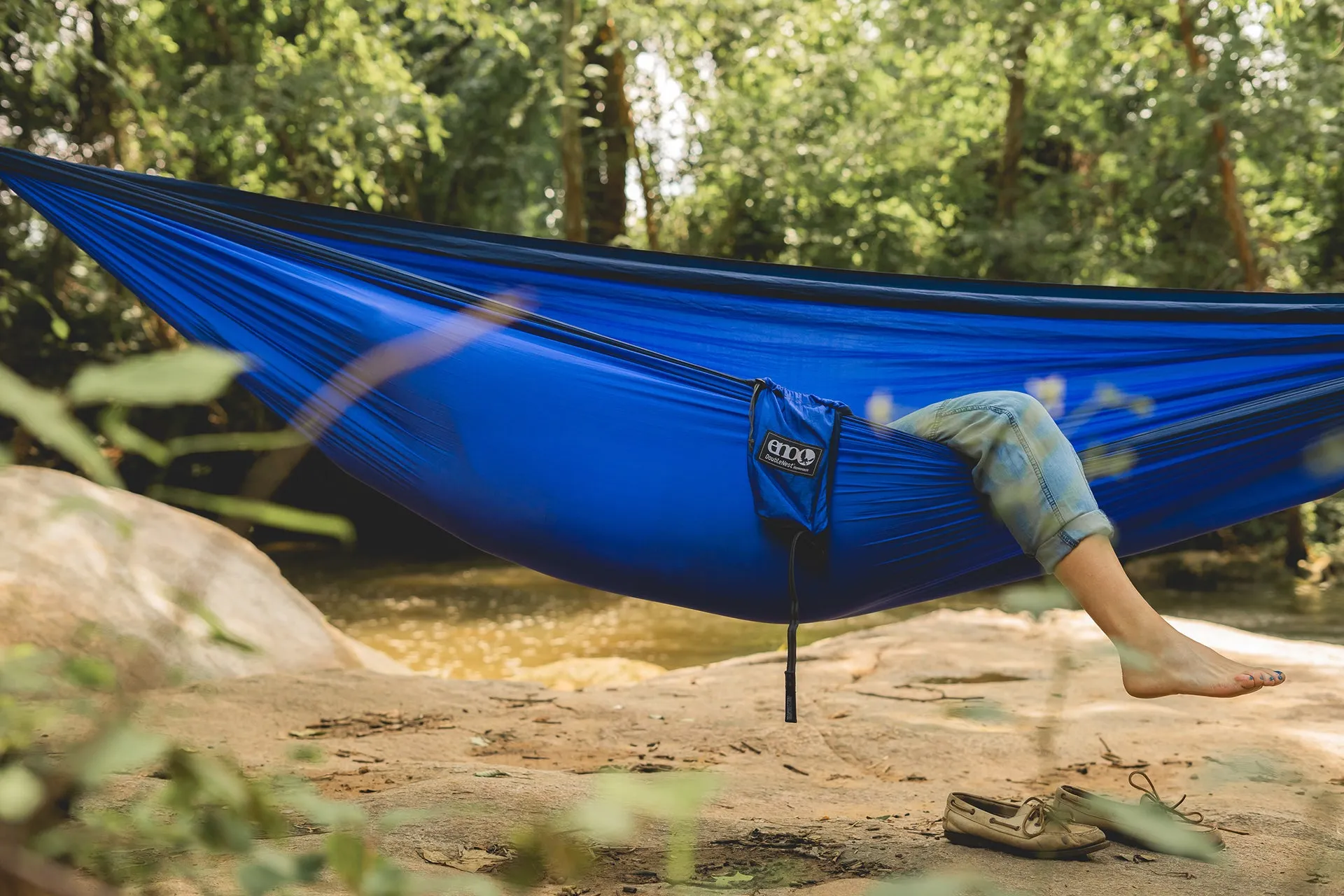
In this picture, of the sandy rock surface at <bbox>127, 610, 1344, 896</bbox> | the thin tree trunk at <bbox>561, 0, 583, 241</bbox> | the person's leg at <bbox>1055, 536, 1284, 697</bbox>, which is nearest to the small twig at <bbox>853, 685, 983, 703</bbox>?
the sandy rock surface at <bbox>127, 610, 1344, 896</bbox>

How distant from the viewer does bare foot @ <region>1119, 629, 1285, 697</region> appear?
1.31 metres

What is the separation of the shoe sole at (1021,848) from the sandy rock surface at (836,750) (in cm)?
2

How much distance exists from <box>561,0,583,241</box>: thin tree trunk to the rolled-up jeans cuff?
3.82 meters

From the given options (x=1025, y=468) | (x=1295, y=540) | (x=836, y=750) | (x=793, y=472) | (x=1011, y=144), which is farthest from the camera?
(x=1011, y=144)

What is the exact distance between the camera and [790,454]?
154cm

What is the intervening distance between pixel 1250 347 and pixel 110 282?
5655mm

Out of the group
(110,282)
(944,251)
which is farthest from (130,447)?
(944,251)

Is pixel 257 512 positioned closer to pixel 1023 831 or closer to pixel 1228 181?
pixel 1023 831

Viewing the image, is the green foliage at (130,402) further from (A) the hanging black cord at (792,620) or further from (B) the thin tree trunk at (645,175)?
(B) the thin tree trunk at (645,175)

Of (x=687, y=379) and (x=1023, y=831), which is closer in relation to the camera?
(x=1023, y=831)

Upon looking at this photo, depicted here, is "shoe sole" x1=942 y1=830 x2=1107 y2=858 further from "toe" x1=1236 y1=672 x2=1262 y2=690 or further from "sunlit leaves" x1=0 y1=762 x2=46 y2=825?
"sunlit leaves" x1=0 y1=762 x2=46 y2=825

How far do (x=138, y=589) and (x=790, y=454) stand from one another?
1.11 metres

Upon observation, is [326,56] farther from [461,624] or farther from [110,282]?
[461,624]

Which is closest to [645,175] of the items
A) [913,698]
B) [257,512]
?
[913,698]
